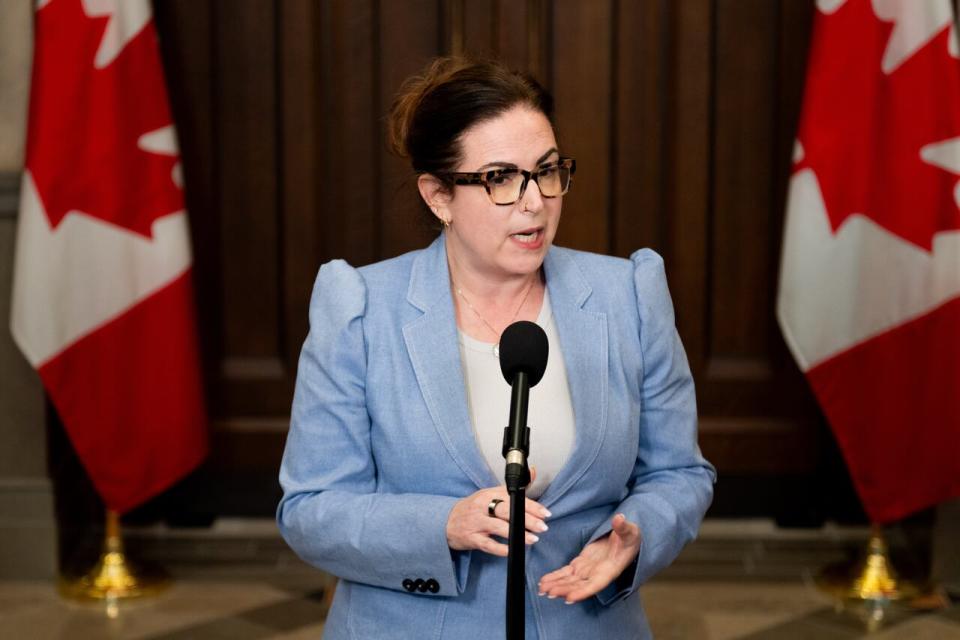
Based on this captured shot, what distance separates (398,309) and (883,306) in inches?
87.3

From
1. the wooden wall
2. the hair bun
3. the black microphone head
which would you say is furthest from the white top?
the wooden wall

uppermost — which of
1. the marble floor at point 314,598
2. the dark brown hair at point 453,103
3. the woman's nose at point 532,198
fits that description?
the dark brown hair at point 453,103

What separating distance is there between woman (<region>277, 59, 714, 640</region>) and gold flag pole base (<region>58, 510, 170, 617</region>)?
2.17 m

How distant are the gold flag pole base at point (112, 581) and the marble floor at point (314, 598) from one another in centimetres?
4

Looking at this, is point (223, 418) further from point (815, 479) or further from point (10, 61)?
point (815, 479)

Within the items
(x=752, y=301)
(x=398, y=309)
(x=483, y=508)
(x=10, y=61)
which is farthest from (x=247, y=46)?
(x=483, y=508)

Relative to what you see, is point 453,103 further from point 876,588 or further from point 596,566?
point 876,588

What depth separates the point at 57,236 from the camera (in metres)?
3.97

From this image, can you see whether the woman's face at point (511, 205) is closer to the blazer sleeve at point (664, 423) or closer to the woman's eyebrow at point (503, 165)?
the woman's eyebrow at point (503, 165)

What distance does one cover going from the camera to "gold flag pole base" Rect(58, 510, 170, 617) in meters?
4.11

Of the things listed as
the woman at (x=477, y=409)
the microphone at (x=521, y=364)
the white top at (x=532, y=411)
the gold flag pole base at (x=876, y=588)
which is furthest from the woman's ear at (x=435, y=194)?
the gold flag pole base at (x=876, y=588)

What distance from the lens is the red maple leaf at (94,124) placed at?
3914mm

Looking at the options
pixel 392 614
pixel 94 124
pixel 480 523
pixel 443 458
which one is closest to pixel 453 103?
pixel 443 458

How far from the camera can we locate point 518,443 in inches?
58.6
